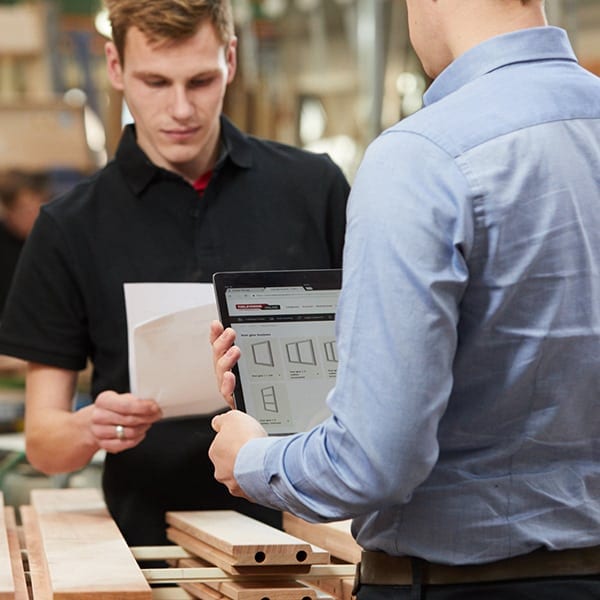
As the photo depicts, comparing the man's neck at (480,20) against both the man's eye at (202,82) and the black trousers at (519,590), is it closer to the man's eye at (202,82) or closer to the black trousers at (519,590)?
the black trousers at (519,590)

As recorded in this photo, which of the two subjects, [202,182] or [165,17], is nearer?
[165,17]

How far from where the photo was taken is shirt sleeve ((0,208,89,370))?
8.24ft

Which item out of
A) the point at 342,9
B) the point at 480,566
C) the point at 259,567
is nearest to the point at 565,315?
the point at 480,566

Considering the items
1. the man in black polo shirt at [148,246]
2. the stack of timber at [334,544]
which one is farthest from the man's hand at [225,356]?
the man in black polo shirt at [148,246]

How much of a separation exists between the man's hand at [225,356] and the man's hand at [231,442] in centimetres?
14

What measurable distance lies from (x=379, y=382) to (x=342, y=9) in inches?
412

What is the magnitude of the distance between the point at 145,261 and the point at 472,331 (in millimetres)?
1269

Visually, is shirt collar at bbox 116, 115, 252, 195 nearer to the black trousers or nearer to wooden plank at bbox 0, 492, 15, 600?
wooden plank at bbox 0, 492, 15, 600

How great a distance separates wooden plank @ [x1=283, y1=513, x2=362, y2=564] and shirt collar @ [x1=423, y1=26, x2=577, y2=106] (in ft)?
2.84

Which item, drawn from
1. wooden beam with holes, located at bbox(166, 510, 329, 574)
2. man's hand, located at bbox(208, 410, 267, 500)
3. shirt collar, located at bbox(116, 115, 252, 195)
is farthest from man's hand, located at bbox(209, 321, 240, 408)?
shirt collar, located at bbox(116, 115, 252, 195)

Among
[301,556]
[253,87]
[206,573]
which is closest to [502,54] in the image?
[301,556]

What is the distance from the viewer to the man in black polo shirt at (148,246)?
8.17 feet

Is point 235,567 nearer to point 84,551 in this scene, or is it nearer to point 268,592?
point 268,592

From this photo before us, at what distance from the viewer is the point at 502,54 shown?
146 centimetres
